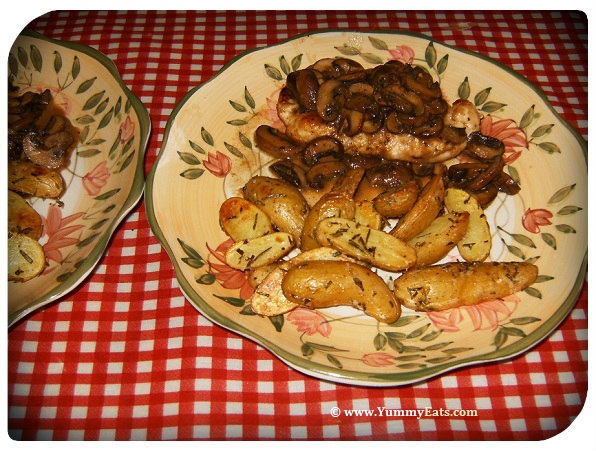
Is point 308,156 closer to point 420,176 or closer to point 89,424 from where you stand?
point 420,176

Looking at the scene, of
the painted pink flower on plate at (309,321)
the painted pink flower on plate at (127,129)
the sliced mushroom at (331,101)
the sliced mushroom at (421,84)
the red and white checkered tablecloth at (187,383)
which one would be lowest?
the red and white checkered tablecloth at (187,383)

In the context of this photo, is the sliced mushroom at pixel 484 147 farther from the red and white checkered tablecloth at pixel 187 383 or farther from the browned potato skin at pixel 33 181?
the browned potato skin at pixel 33 181

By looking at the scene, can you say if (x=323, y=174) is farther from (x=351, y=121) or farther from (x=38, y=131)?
(x=38, y=131)

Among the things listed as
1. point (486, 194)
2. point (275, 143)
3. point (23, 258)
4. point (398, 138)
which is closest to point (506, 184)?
point (486, 194)

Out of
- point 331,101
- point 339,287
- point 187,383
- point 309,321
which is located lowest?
point 187,383

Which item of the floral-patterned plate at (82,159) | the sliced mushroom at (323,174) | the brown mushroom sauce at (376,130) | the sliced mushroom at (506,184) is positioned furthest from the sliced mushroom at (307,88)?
the sliced mushroom at (506,184)
